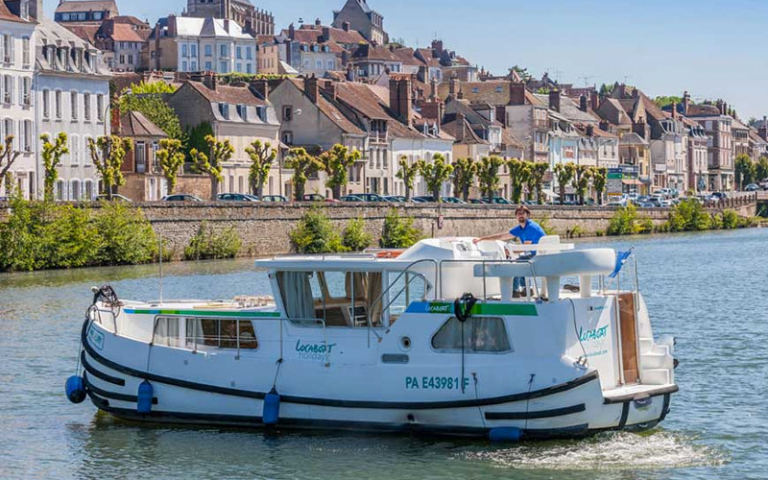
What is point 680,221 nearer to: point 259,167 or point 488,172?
point 488,172

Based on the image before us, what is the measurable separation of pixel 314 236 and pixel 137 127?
59.4ft

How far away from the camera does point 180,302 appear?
2678 centimetres

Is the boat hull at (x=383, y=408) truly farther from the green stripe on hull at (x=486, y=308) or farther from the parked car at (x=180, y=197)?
the parked car at (x=180, y=197)

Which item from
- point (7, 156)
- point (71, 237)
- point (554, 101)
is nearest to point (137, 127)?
point (7, 156)

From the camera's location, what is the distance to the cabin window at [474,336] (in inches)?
888

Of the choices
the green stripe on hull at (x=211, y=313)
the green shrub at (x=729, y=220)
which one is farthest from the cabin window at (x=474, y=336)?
the green shrub at (x=729, y=220)

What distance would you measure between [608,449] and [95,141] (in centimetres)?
6402

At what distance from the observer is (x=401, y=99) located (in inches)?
4424

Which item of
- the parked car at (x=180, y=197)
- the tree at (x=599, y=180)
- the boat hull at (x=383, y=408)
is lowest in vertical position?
the boat hull at (x=383, y=408)

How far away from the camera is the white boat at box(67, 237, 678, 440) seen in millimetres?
22297

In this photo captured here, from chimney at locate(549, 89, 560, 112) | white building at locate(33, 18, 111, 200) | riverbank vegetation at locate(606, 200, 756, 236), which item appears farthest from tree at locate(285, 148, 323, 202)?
chimney at locate(549, 89, 560, 112)

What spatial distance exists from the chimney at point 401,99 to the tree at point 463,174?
787cm

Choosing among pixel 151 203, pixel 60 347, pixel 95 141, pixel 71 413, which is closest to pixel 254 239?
pixel 151 203

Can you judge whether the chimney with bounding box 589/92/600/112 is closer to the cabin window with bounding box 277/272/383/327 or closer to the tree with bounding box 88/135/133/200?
the tree with bounding box 88/135/133/200
